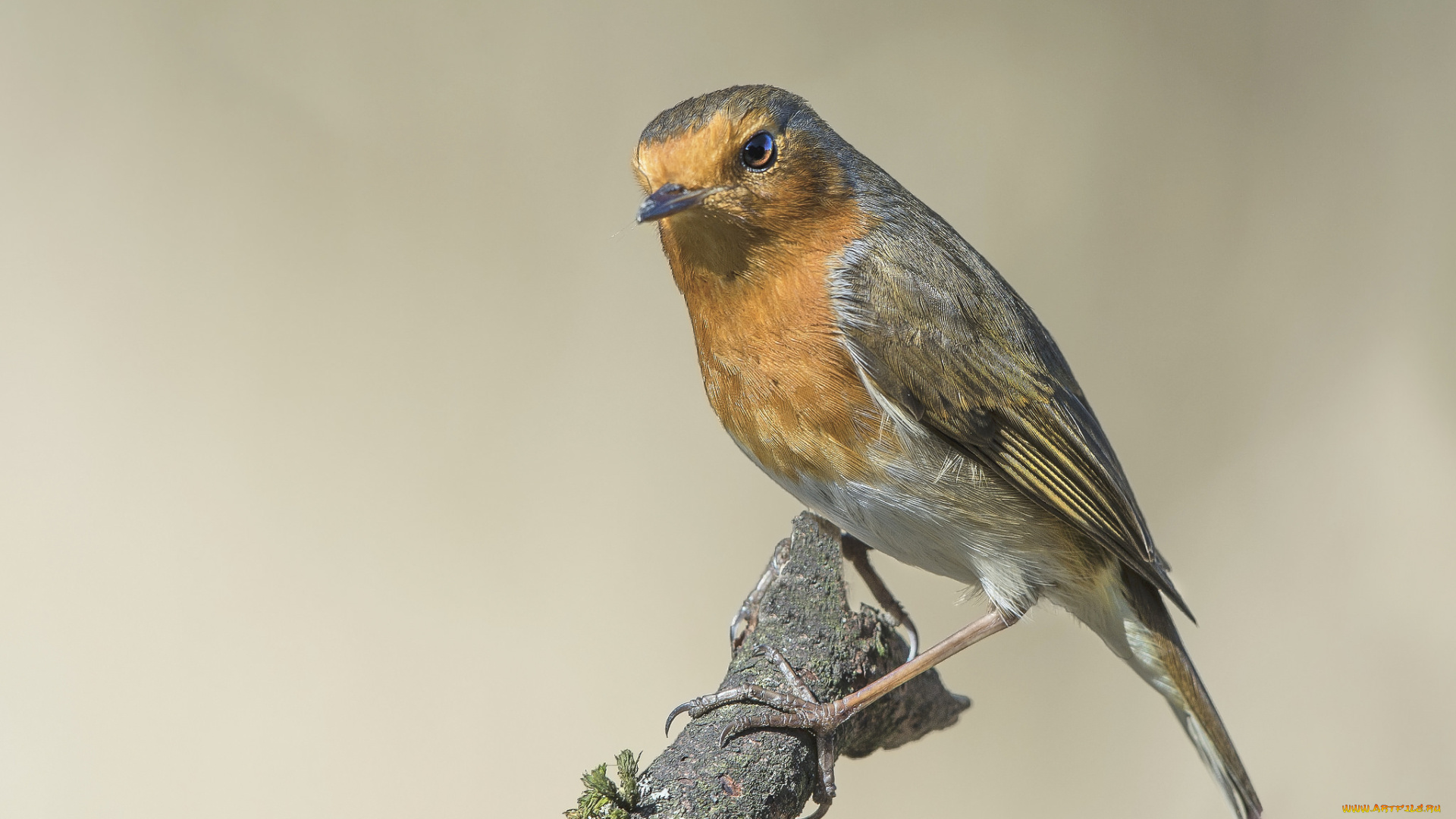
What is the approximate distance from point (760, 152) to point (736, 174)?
3.9 inches

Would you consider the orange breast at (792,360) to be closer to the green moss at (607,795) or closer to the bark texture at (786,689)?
the bark texture at (786,689)

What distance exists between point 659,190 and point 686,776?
1.31m

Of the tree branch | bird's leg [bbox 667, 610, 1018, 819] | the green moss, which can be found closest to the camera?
the green moss

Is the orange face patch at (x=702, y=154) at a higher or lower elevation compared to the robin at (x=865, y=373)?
higher

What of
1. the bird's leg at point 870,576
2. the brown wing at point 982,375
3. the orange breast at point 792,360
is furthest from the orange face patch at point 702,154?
the bird's leg at point 870,576

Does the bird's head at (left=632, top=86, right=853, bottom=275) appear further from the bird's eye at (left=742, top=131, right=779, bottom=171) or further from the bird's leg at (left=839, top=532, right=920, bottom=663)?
the bird's leg at (left=839, top=532, right=920, bottom=663)

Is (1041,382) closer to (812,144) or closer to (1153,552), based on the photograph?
(1153,552)

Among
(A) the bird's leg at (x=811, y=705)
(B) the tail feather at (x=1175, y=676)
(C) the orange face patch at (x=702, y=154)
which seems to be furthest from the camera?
(B) the tail feather at (x=1175, y=676)

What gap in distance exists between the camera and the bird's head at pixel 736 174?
243cm

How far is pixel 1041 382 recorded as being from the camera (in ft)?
9.48

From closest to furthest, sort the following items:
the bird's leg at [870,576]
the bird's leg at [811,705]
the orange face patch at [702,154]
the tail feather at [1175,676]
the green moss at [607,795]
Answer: the green moss at [607,795], the orange face patch at [702,154], the bird's leg at [811,705], the tail feather at [1175,676], the bird's leg at [870,576]

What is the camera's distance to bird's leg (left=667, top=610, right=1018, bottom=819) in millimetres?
2537

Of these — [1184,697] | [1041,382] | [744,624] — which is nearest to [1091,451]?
[1041,382]

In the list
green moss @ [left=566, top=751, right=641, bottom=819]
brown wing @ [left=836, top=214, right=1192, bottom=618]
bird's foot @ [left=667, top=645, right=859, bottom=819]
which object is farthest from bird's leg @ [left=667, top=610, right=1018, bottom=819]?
brown wing @ [left=836, top=214, right=1192, bottom=618]
